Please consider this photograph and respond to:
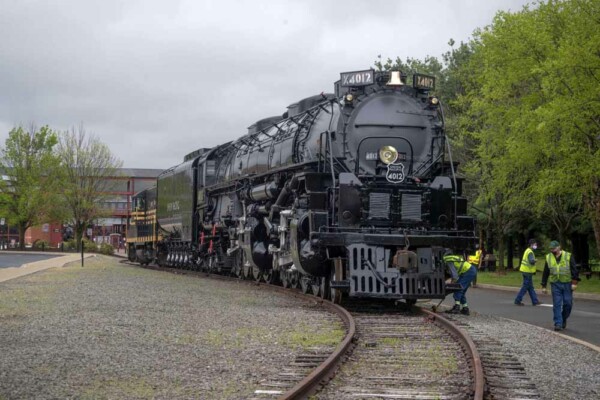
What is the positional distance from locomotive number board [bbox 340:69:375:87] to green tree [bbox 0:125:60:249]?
57.6m

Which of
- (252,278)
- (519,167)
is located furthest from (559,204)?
(252,278)

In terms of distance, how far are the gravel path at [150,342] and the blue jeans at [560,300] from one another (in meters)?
3.74

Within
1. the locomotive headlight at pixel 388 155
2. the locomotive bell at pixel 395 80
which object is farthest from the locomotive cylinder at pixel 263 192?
the locomotive bell at pixel 395 80

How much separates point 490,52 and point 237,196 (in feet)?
40.9

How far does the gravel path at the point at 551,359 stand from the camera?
306 inches

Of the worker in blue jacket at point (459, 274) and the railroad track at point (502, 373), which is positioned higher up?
the worker in blue jacket at point (459, 274)

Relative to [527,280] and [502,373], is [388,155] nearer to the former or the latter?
[527,280]

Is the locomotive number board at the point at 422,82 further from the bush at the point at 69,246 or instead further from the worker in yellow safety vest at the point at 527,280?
the bush at the point at 69,246

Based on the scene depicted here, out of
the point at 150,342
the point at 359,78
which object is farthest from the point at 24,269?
the point at 150,342

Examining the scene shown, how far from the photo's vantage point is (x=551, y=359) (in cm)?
959

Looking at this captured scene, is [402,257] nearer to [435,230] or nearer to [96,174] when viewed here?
[435,230]

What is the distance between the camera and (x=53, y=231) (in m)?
99.7

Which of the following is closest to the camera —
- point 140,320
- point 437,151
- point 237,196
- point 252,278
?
point 140,320

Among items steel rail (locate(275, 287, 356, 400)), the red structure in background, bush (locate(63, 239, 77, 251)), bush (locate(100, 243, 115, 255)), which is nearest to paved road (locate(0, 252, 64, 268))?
bush (locate(100, 243, 115, 255))
